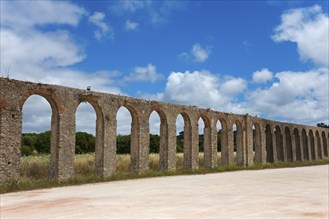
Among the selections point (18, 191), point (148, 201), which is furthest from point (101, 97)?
point (148, 201)

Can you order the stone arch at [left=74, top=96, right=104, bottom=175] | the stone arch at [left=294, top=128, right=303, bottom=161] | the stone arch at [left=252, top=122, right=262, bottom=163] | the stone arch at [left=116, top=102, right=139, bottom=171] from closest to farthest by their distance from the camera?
1. the stone arch at [left=74, top=96, right=104, bottom=175]
2. the stone arch at [left=116, top=102, right=139, bottom=171]
3. the stone arch at [left=252, top=122, right=262, bottom=163]
4. the stone arch at [left=294, top=128, right=303, bottom=161]

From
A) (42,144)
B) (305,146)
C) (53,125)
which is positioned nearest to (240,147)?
(305,146)

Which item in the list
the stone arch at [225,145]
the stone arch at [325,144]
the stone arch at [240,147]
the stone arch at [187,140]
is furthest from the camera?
the stone arch at [325,144]

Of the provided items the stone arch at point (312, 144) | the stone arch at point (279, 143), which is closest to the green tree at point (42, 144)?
the stone arch at point (279, 143)

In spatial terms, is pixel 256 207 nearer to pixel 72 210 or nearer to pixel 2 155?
pixel 72 210

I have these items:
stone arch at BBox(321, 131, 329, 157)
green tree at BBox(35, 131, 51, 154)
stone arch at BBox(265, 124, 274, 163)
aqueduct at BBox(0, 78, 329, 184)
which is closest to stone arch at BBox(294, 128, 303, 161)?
stone arch at BBox(265, 124, 274, 163)

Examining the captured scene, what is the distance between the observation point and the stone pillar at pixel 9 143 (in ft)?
47.4

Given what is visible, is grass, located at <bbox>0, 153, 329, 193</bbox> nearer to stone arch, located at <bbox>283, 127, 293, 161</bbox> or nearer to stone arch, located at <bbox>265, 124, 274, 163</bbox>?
stone arch, located at <bbox>265, 124, 274, 163</bbox>

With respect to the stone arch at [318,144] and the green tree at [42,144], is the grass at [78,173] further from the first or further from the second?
the green tree at [42,144]

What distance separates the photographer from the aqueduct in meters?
14.8

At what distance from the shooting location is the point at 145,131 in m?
20.6

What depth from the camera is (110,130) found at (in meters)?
18.5

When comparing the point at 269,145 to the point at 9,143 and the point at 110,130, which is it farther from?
the point at 9,143

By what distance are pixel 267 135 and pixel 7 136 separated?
25366mm
